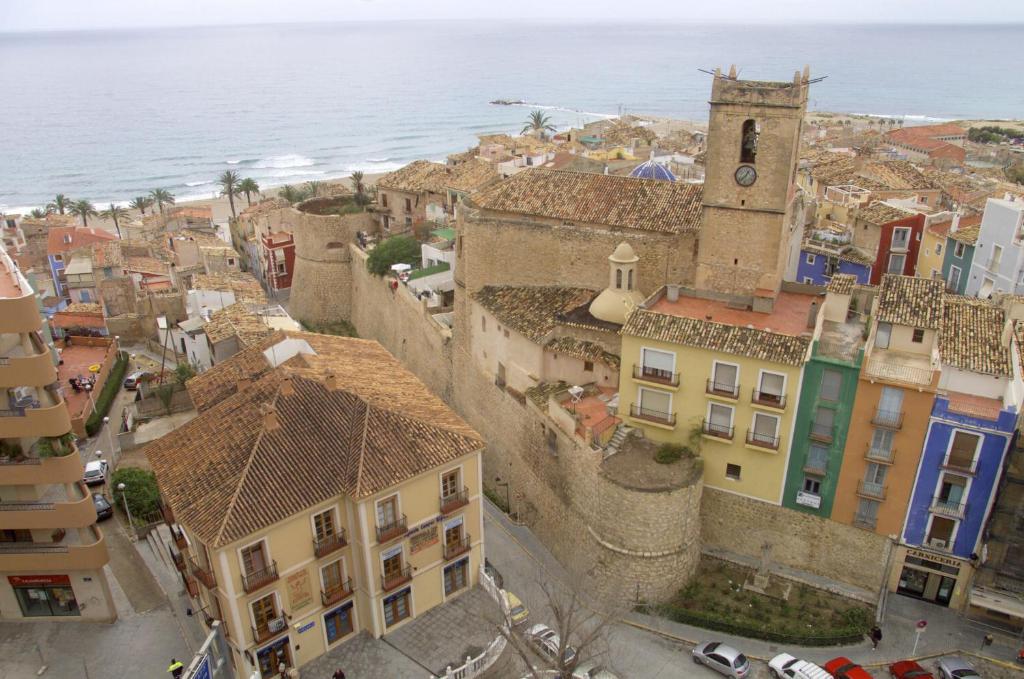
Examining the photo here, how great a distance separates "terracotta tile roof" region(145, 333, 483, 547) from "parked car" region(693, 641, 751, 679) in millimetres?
9408

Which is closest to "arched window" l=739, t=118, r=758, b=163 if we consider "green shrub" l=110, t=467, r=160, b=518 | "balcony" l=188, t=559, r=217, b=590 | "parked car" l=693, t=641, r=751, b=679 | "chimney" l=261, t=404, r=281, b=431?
"parked car" l=693, t=641, r=751, b=679

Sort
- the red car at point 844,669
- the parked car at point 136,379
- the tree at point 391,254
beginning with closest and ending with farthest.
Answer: the red car at point 844,669, the parked car at point 136,379, the tree at point 391,254

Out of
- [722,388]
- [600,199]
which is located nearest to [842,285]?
[722,388]

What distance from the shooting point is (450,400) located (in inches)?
1481

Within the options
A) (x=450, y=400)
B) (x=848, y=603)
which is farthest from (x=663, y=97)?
(x=848, y=603)

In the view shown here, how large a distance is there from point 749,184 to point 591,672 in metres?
17.4

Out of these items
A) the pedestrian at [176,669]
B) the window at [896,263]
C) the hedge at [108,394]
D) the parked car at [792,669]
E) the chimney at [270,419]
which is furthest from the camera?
the window at [896,263]

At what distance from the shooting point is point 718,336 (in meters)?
24.1

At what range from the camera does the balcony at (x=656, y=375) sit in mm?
24766

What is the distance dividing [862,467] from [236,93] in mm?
205245

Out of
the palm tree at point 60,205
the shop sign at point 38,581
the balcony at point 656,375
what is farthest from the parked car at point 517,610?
the palm tree at point 60,205

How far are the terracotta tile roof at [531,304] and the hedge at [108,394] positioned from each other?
18354mm

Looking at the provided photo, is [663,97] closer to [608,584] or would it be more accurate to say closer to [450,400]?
[450,400]

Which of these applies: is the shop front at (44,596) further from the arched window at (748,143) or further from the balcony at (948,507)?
the arched window at (748,143)
